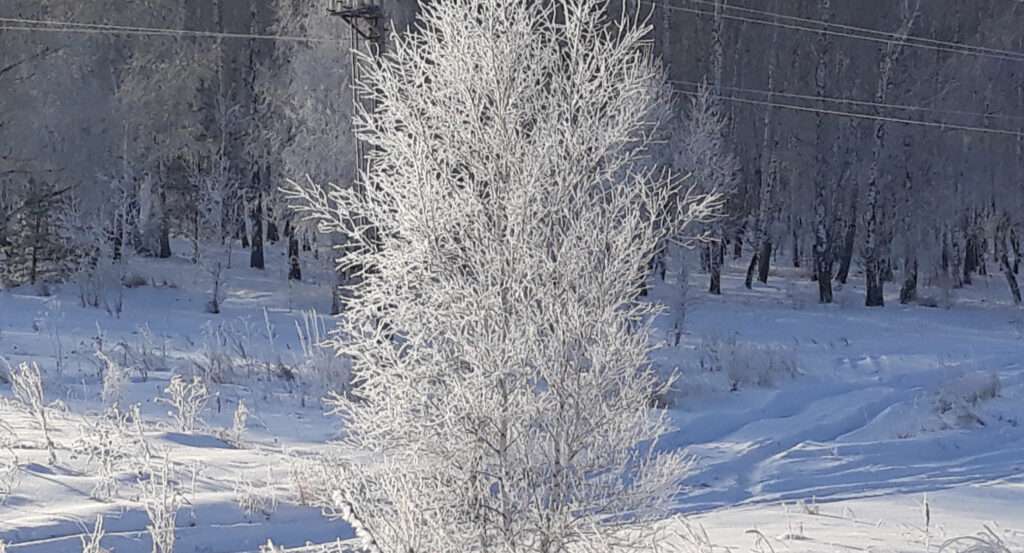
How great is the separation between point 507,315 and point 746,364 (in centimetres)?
974

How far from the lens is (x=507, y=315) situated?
5.54m

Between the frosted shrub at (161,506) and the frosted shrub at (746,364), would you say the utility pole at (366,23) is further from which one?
the frosted shrub at (746,364)

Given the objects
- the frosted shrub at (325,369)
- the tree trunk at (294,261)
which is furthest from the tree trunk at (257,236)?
the frosted shrub at (325,369)

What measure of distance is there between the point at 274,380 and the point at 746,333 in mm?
9957

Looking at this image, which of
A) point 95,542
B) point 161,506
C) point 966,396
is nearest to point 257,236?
point 966,396

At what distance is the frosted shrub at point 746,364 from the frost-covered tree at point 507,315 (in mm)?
8656

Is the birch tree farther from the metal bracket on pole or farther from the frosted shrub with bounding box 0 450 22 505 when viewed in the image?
the frosted shrub with bounding box 0 450 22 505

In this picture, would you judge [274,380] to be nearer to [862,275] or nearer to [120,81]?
[120,81]

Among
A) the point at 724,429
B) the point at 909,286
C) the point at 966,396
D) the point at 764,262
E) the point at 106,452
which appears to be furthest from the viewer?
the point at 764,262

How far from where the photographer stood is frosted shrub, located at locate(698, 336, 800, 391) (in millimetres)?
14359

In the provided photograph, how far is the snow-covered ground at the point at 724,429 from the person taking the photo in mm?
7227

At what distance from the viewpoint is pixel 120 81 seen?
2825 centimetres

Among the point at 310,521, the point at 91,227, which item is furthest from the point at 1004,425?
the point at 91,227

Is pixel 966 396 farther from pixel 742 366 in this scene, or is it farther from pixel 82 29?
pixel 82 29
